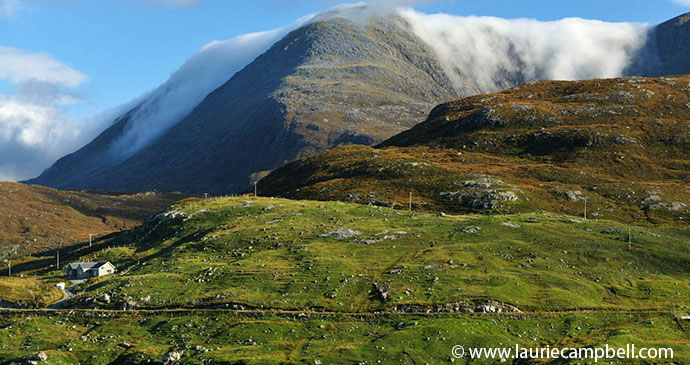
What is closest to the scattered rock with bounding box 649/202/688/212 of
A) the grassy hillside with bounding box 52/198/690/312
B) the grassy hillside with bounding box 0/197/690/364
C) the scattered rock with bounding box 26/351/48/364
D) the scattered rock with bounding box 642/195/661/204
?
the scattered rock with bounding box 642/195/661/204

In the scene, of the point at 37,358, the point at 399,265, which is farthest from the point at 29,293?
the point at 399,265

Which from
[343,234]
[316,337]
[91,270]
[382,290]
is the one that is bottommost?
[316,337]

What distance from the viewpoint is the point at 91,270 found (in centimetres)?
11762

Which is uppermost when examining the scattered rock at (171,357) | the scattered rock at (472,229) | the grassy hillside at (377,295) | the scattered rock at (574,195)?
the scattered rock at (574,195)

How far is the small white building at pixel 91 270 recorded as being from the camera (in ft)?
385

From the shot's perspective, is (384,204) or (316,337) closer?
(316,337)

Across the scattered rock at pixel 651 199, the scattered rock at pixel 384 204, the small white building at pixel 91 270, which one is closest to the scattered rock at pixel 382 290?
the small white building at pixel 91 270

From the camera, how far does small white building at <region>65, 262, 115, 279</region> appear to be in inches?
4624

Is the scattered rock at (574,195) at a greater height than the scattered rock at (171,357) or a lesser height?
greater

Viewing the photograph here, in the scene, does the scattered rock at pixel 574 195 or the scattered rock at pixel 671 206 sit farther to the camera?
the scattered rock at pixel 574 195

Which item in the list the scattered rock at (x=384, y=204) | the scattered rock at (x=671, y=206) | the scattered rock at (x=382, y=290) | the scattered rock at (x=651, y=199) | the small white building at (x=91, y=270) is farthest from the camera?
the scattered rock at (x=651, y=199)

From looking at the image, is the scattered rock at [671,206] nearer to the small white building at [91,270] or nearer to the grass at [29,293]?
the small white building at [91,270]

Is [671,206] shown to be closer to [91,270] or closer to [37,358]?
[91,270]

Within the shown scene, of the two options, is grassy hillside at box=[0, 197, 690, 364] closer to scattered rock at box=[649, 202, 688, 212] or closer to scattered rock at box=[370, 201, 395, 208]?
scattered rock at box=[370, 201, 395, 208]
